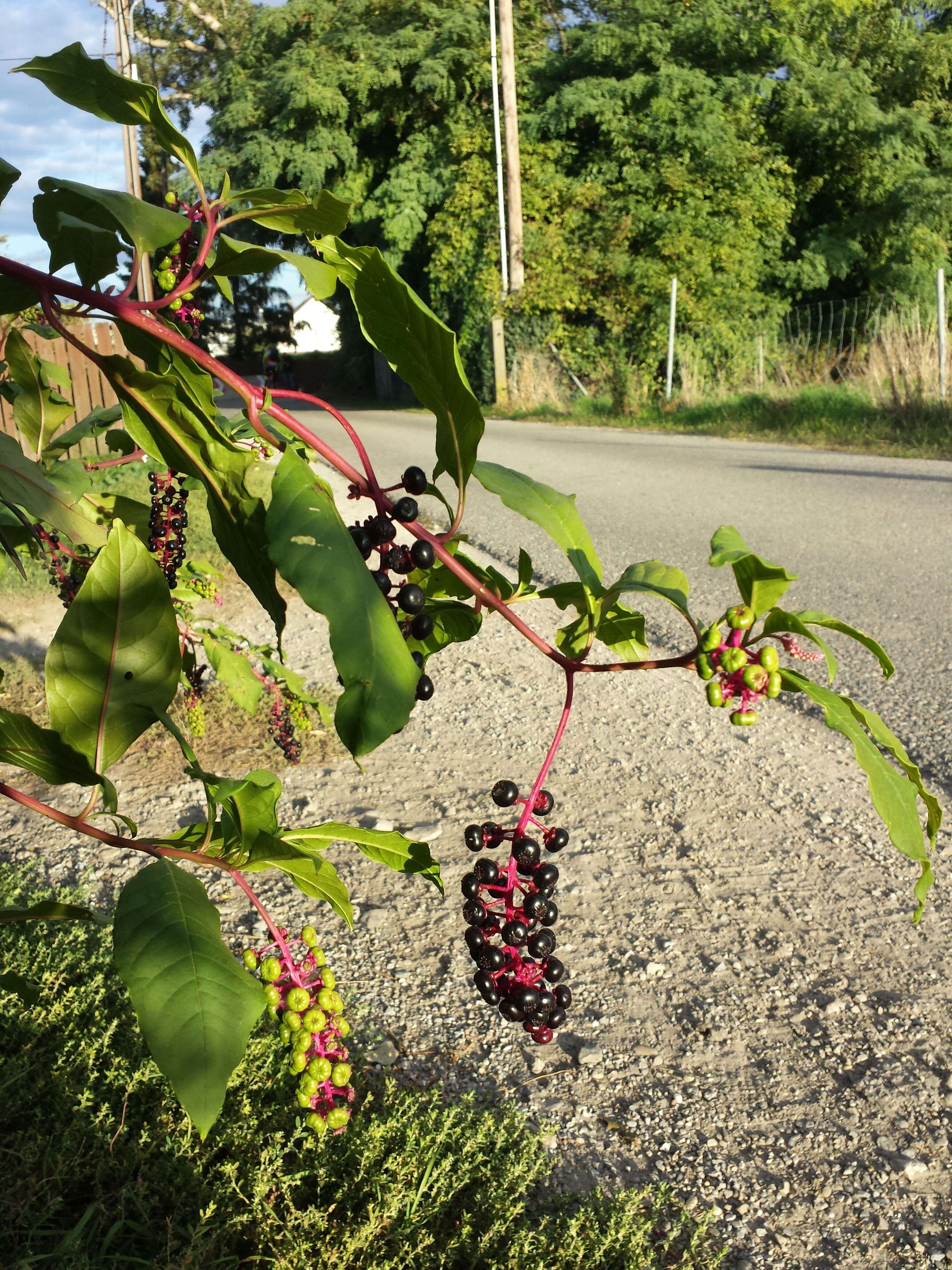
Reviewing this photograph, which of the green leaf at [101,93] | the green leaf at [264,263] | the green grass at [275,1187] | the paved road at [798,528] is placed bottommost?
the green grass at [275,1187]

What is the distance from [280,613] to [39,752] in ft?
0.72

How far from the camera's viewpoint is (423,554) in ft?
1.97

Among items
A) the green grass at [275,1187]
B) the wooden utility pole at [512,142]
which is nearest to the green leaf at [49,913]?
the green grass at [275,1187]

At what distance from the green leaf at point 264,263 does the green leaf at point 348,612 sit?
207 mm

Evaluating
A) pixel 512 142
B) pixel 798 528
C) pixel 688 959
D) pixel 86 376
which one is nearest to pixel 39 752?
pixel 688 959

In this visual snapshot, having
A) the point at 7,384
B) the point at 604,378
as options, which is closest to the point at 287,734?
the point at 7,384

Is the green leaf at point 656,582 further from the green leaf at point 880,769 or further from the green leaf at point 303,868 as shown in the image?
the green leaf at point 303,868

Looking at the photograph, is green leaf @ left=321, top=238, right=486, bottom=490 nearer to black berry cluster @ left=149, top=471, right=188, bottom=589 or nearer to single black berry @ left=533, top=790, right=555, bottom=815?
single black berry @ left=533, top=790, right=555, bottom=815

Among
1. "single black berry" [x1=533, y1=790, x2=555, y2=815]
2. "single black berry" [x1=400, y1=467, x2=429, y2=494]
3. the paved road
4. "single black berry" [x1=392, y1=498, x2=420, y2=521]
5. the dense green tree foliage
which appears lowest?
the paved road

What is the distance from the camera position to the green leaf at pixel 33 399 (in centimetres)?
115

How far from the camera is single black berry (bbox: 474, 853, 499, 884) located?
771mm

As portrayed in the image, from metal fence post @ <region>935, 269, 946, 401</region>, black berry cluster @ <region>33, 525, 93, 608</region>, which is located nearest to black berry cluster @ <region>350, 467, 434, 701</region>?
black berry cluster @ <region>33, 525, 93, 608</region>

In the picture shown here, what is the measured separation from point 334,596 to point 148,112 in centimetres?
42

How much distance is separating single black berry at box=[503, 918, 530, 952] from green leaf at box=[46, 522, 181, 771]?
0.30m
